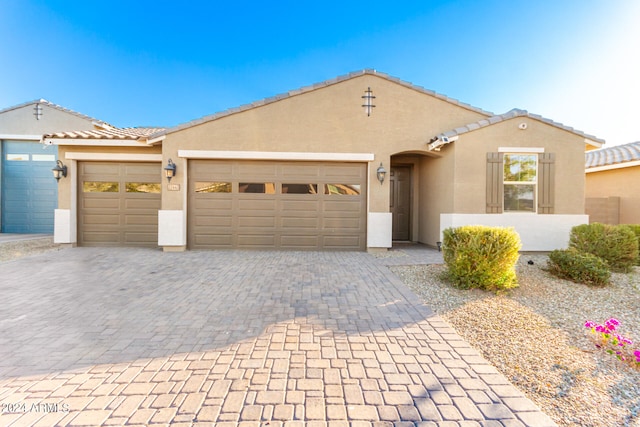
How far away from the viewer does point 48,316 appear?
3.44 meters

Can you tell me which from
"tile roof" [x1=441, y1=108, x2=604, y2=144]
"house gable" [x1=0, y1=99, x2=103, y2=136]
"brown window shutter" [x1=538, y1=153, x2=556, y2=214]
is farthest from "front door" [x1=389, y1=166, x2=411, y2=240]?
"house gable" [x1=0, y1=99, x2=103, y2=136]

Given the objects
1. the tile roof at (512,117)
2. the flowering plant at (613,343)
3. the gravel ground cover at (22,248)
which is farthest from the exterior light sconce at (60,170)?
the flowering plant at (613,343)

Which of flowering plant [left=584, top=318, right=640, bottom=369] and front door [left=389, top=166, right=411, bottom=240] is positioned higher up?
front door [left=389, top=166, right=411, bottom=240]

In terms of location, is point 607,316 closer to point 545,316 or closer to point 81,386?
point 545,316

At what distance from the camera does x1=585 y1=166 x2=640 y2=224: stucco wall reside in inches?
358

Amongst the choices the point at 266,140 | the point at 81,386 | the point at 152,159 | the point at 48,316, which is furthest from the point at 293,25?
the point at 81,386

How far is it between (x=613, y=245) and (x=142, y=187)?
12.6 metres

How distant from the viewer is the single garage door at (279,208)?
808 centimetres

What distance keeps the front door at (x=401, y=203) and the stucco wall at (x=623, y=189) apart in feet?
25.0

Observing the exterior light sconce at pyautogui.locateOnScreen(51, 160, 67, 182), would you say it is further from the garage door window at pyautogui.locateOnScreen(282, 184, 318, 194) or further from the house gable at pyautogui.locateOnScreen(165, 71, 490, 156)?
the garage door window at pyautogui.locateOnScreen(282, 184, 318, 194)

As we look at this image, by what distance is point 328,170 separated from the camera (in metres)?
8.12

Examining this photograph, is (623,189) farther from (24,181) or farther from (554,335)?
(24,181)

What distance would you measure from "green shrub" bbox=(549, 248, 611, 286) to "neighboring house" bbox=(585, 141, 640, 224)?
22.9 feet

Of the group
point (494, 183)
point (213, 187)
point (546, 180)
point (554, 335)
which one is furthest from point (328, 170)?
point (546, 180)
